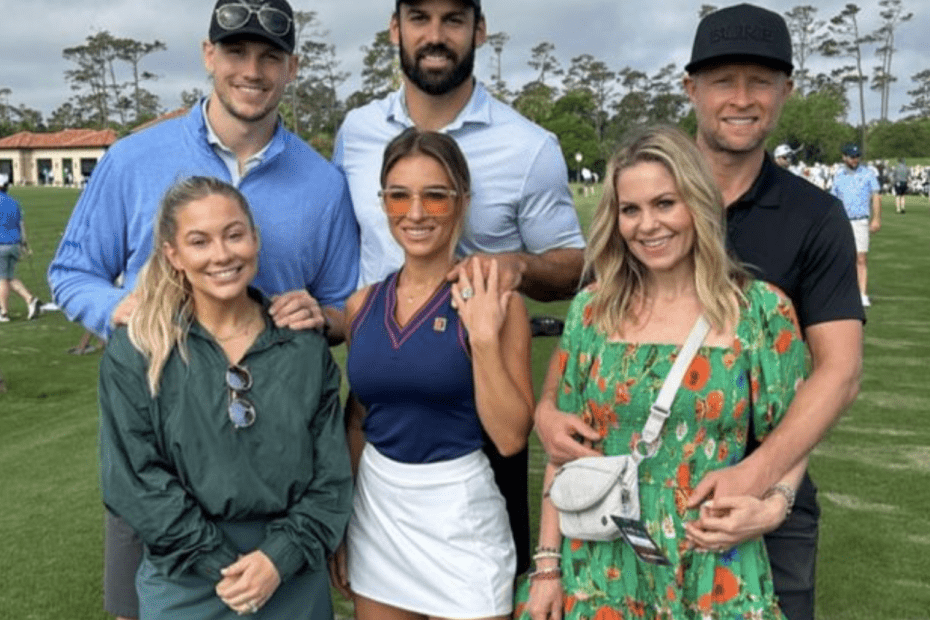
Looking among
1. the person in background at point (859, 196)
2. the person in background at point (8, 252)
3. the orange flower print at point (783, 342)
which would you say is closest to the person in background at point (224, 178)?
the orange flower print at point (783, 342)

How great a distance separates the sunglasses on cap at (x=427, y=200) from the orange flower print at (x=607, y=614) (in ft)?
4.00

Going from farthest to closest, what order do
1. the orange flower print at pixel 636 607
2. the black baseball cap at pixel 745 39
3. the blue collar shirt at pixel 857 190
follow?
1. the blue collar shirt at pixel 857 190
2. the black baseball cap at pixel 745 39
3. the orange flower print at pixel 636 607

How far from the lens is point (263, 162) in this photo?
3.41 metres

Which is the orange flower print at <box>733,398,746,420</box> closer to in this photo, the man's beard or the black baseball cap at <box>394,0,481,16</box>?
the man's beard

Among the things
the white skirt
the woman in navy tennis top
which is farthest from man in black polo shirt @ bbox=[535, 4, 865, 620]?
the white skirt

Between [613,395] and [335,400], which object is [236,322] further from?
[613,395]

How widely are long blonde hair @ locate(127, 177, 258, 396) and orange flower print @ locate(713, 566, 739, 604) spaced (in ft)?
5.09

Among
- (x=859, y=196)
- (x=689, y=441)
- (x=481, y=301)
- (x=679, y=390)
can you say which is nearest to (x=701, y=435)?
(x=689, y=441)

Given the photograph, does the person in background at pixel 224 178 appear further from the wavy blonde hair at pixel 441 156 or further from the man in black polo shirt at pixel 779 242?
the man in black polo shirt at pixel 779 242

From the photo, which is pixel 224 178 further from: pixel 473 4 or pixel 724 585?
pixel 724 585

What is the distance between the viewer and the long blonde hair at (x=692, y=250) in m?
2.62

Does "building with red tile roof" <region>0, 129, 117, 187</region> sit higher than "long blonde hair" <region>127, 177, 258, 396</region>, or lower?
higher

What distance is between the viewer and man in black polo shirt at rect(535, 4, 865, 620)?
262 centimetres

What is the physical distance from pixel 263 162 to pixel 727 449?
70.7 inches
